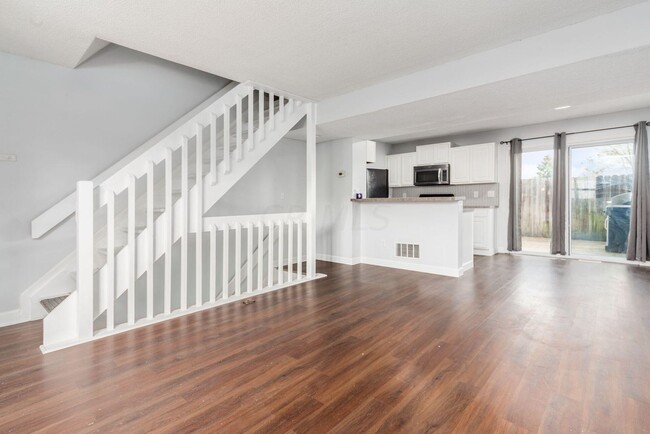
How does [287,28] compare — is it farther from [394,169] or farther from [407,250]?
[394,169]

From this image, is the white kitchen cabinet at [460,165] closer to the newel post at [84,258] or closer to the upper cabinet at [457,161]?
the upper cabinet at [457,161]

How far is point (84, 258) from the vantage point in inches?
93.8

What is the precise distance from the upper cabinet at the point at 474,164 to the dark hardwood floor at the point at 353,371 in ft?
11.3

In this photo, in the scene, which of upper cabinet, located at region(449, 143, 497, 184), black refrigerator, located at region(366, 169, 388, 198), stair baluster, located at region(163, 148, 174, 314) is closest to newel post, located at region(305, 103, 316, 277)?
stair baluster, located at region(163, 148, 174, 314)

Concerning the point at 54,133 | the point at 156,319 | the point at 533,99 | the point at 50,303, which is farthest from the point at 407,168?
the point at 50,303

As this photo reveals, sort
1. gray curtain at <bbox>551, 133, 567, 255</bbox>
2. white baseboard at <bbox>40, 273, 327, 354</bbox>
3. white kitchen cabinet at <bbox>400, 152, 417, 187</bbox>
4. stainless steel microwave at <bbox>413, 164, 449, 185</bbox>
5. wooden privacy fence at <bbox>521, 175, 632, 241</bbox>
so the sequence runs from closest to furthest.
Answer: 1. white baseboard at <bbox>40, 273, 327, 354</bbox>
2. wooden privacy fence at <bbox>521, 175, 632, 241</bbox>
3. gray curtain at <bbox>551, 133, 567, 255</bbox>
4. stainless steel microwave at <bbox>413, 164, 449, 185</bbox>
5. white kitchen cabinet at <bbox>400, 152, 417, 187</bbox>

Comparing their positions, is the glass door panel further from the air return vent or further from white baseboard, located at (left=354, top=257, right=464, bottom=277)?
the air return vent

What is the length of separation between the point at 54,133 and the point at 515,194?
23.0ft

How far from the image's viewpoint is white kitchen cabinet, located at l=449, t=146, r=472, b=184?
6484 mm

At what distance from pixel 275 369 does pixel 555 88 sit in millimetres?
3541

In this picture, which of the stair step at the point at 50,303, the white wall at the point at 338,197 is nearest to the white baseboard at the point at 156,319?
the stair step at the point at 50,303

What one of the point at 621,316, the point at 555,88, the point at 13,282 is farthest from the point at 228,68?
the point at 621,316

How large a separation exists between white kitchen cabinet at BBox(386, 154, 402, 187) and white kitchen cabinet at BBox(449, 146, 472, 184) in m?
1.17

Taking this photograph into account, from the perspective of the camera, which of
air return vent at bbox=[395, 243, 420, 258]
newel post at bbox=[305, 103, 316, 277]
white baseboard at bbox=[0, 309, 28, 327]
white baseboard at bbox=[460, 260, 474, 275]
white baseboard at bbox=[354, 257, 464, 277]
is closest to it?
white baseboard at bbox=[0, 309, 28, 327]
